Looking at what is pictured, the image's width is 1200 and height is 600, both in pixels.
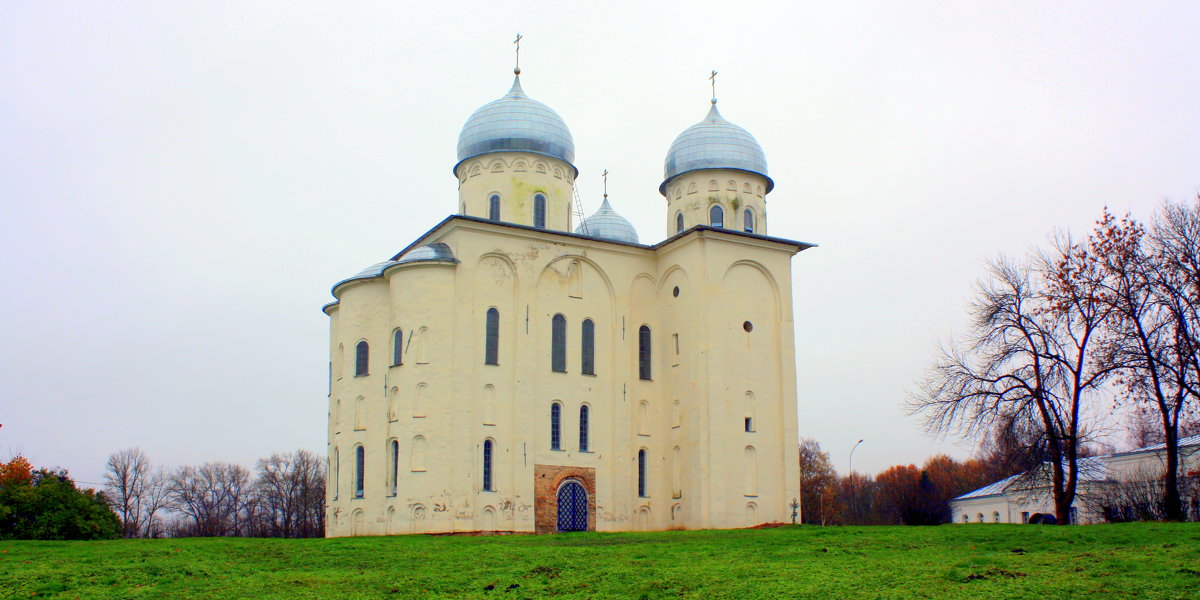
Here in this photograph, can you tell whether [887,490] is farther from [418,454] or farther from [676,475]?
[418,454]

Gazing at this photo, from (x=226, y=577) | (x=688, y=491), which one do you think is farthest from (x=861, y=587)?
(x=688, y=491)

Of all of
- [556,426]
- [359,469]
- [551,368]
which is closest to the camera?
[359,469]

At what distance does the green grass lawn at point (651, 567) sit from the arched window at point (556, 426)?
7.76 m

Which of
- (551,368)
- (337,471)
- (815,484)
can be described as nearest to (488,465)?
(551,368)

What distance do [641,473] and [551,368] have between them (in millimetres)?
4138

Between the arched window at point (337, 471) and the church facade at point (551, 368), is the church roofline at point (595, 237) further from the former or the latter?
the arched window at point (337, 471)

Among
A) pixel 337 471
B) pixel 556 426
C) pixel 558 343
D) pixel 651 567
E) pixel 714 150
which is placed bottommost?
pixel 651 567

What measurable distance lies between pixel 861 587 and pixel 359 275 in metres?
21.1

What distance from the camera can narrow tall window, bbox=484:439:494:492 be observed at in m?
30.0

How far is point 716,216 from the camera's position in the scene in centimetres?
3528

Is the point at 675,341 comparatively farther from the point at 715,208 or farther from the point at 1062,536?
the point at 1062,536

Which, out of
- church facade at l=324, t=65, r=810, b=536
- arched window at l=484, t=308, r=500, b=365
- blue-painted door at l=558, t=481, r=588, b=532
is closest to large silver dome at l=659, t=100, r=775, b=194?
church facade at l=324, t=65, r=810, b=536

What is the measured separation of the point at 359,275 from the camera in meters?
32.5

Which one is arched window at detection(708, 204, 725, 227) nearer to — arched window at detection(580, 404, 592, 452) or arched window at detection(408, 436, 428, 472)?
arched window at detection(580, 404, 592, 452)
